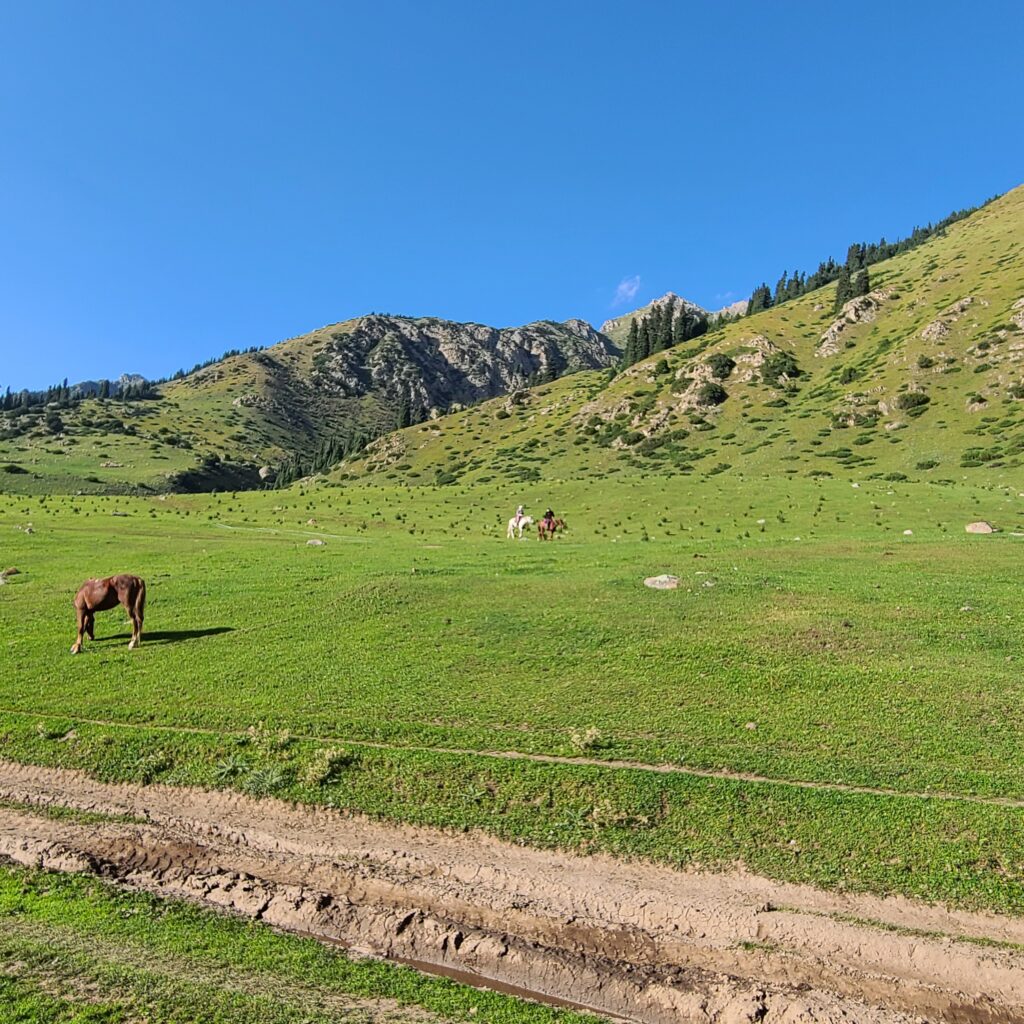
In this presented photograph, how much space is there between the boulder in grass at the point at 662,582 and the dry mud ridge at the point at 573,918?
15631mm

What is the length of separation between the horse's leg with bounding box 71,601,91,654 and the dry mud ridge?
9.79 metres

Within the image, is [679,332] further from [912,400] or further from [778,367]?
[912,400]

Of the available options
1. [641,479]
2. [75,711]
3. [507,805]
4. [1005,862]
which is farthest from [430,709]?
[641,479]

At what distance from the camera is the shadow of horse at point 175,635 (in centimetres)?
2277

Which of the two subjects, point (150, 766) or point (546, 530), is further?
point (546, 530)

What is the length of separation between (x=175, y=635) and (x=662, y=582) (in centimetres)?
1905

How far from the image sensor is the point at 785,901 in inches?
403

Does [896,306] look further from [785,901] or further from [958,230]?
[785,901]

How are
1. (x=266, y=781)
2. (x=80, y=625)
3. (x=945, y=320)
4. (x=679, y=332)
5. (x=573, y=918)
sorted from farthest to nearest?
1. (x=679, y=332)
2. (x=945, y=320)
3. (x=80, y=625)
4. (x=266, y=781)
5. (x=573, y=918)

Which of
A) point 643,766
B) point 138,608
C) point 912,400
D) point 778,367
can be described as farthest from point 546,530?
point 778,367

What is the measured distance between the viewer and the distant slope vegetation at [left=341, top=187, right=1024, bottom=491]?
81.8 m

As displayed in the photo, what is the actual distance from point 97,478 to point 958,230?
264 m

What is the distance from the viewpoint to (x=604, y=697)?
55.0 ft

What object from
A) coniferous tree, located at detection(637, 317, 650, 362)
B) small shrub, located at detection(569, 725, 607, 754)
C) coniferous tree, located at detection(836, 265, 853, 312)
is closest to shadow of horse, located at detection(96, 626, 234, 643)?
small shrub, located at detection(569, 725, 607, 754)
